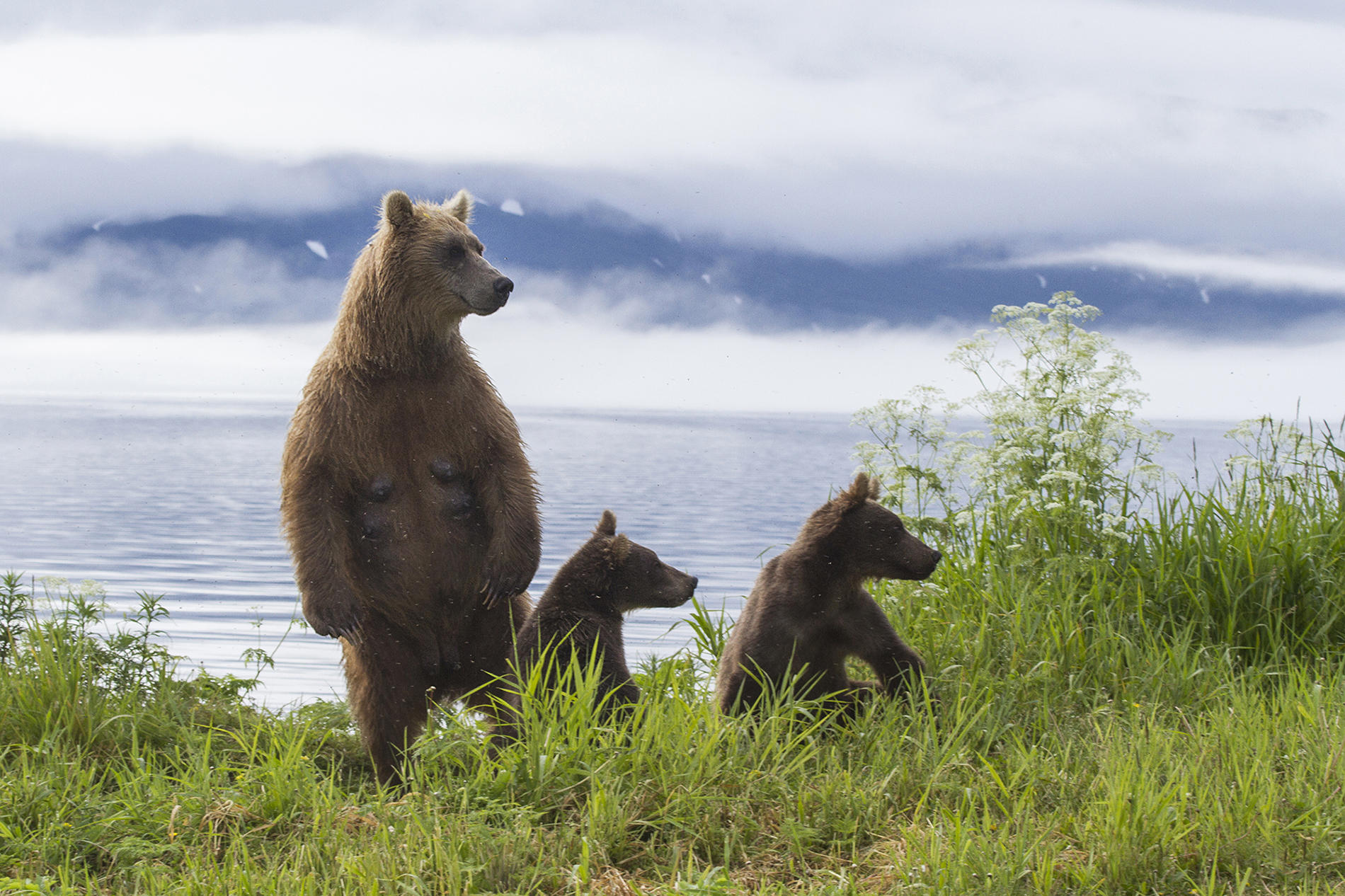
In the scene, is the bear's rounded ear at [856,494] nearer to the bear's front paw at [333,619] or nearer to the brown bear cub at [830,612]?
the brown bear cub at [830,612]

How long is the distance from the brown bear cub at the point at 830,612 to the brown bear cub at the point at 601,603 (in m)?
0.40

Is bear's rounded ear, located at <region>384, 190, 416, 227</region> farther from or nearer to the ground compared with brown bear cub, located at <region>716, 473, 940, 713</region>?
farther from the ground

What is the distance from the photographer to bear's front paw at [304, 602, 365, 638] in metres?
4.56

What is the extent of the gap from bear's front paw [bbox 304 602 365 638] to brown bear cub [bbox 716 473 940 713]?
63.2 inches

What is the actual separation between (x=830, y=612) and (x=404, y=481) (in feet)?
6.29

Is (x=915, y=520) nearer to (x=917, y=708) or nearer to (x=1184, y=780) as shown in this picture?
(x=917, y=708)

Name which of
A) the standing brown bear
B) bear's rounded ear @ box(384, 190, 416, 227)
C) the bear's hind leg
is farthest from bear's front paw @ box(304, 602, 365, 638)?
bear's rounded ear @ box(384, 190, 416, 227)

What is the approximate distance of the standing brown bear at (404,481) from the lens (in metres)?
4.68

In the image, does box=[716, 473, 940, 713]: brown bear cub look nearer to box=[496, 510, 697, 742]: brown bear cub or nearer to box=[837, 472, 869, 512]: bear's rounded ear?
box=[837, 472, 869, 512]: bear's rounded ear

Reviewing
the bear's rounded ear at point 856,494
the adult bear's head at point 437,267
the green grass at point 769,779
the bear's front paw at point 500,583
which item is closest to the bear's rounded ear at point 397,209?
the adult bear's head at point 437,267

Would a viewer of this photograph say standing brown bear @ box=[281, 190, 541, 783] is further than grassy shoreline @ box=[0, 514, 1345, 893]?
Yes

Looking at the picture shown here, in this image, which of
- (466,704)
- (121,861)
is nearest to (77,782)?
(121,861)

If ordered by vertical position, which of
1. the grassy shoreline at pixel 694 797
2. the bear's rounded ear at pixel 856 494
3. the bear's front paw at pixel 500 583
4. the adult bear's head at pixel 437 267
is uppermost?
the adult bear's head at pixel 437 267

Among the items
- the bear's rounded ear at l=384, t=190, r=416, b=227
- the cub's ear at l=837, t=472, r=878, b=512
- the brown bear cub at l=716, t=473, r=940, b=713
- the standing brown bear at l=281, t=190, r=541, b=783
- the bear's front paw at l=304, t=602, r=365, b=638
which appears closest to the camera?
the bear's front paw at l=304, t=602, r=365, b=638
